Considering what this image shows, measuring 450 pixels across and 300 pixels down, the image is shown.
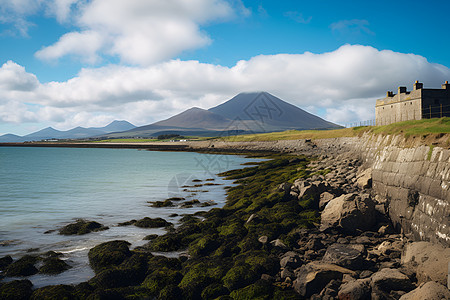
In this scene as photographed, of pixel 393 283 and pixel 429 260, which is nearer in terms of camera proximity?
pixel 393 283

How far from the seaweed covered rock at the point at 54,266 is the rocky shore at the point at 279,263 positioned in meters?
0.56

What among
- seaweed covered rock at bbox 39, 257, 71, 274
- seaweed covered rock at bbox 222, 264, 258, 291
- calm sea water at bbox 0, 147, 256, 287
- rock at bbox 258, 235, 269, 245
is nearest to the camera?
seaweed covered rock at bbox 222, 264, 258, 291

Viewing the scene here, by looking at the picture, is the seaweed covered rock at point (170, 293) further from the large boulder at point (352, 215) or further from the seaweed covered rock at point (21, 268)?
the large boulder at point (352, 215)

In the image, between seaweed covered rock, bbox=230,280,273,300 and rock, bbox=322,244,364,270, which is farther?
rock, bbox=322,244,364,270

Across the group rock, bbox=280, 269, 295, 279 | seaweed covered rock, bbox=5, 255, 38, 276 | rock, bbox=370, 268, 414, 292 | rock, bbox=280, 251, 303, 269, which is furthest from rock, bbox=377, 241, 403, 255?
seaweed covered rock, bbox=5, 255, 38, 276

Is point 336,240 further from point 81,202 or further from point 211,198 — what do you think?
point 81,202

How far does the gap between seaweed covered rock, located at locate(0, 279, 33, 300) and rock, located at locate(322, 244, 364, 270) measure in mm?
8279

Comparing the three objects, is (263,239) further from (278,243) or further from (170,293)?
(170,293)

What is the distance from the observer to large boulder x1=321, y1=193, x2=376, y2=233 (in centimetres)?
1077

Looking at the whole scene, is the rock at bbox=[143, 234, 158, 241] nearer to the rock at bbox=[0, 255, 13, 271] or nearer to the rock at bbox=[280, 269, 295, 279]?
Answer: the rock at bbox=[0, 255, 13, 271]

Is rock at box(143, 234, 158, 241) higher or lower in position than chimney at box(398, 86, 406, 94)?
lower

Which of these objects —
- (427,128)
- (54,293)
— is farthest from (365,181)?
(54,293)

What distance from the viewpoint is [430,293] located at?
18.6 feet

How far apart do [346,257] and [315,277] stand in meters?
1.39
